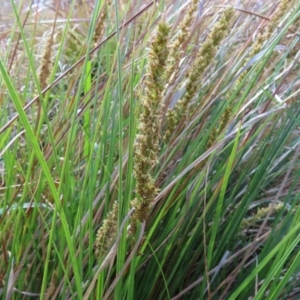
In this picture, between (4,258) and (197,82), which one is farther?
(4,258)

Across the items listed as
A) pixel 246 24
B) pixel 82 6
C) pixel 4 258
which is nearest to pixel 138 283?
pixel 4 258

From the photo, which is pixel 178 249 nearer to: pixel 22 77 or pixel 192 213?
pixel 192 213

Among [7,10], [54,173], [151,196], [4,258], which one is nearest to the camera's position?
[151,196]

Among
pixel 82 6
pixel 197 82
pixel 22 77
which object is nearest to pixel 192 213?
pixel 197 82

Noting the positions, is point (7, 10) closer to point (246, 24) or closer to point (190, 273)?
point (246, 24)

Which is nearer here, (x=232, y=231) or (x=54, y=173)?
(x=232, y=231)

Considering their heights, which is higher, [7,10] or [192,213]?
[192,213]

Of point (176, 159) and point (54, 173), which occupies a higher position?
point (176, 159)

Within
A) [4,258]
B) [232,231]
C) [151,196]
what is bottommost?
[4,258]

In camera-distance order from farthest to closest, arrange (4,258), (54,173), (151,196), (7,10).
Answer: (7,10), (54,173), (4,258), (151,196)
